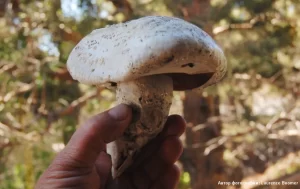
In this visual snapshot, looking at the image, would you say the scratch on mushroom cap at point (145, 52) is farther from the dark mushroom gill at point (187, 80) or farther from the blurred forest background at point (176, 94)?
the blurred forest background at point (176, 94)

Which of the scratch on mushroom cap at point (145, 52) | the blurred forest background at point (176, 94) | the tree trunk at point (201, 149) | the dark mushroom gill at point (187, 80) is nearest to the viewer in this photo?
the scratch on mushroom cap at point (145, 52)

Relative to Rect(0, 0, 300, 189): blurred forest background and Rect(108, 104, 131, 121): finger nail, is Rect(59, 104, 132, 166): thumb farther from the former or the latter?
Rect(0, 0, 300, 189): blurred forest background

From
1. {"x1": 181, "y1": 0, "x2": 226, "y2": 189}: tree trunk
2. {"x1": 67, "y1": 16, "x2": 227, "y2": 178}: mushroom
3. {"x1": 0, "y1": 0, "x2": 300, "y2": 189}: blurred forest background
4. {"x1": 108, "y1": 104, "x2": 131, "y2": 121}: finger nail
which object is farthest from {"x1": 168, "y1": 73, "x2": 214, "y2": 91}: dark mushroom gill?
{"x1": 181, "y1": 0, "x2": 226, "y2": 189}: tree trunk

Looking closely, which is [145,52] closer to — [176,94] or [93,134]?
[93,134]

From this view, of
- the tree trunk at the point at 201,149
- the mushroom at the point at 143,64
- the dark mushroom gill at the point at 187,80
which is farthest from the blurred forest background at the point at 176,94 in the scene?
the mushroom at the point at 143,64

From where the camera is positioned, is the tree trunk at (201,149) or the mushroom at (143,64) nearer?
the mushroom at (143,64)

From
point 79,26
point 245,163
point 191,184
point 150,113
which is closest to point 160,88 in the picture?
point 150,113

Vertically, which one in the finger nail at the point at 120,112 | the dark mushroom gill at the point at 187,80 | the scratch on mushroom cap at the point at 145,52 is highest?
the scratch on mushroom cap at the point at 145,52

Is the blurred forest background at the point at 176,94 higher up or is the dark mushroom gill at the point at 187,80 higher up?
the dark mushroom gill at the point at 187,80
